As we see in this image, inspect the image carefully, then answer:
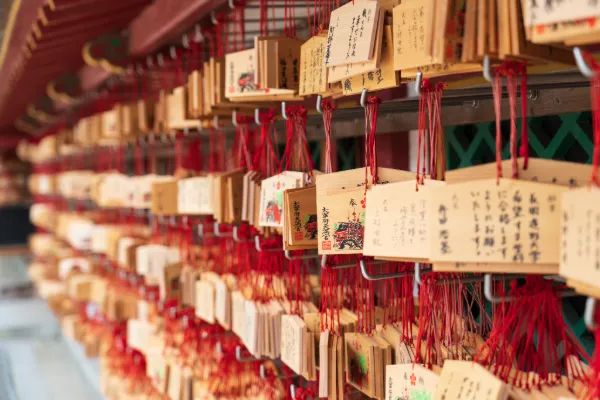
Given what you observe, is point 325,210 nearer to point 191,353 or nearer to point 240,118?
point 240,118

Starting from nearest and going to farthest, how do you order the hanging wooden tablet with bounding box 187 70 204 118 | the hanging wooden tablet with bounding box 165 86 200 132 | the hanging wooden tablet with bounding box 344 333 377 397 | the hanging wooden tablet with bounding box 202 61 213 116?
the hanging wooden tablet with bounding box 344 333 377 397 → the hanging wooden tablet with bounding box 202 61 213 116 → the hanging wooden tablet with bounding box 187 70 204 118 → the hanging wooden tablet with bounding box 165 86 200 132

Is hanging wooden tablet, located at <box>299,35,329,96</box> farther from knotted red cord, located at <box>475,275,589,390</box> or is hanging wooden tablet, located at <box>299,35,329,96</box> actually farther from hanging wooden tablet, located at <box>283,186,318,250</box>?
knotted red cord, located at <box>475,275,589,390</box>

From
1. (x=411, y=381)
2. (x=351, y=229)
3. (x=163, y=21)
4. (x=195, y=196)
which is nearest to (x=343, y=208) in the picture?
(x=351, y=229)

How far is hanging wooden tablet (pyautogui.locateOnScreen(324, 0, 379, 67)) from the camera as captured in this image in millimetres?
1461

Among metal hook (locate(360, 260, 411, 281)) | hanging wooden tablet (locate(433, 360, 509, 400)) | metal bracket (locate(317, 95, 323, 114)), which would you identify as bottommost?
hanging wooden tablet (locate(433, 360, 509, 400))

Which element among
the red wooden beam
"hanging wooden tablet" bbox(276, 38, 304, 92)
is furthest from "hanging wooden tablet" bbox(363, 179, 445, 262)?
the red wooden beam

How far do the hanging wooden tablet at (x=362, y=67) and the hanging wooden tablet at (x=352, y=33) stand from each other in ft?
0.04

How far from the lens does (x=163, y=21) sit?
125 inches

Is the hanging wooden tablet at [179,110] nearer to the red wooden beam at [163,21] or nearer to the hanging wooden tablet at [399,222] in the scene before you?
the red wooden beam at [163,21]

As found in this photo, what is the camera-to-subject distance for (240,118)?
240cm

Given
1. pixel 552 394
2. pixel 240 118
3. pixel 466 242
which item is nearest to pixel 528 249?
pixel 466 242

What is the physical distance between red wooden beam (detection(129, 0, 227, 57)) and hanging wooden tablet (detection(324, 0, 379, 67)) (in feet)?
3.30

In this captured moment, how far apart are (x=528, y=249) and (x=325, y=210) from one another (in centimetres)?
57

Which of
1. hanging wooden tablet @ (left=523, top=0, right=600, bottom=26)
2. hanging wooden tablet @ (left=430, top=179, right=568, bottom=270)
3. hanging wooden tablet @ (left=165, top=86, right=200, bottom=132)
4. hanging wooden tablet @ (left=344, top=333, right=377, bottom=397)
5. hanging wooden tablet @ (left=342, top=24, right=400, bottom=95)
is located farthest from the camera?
hanging wooden tablet @ (left=165, top=86, right=200, bottom=132)
